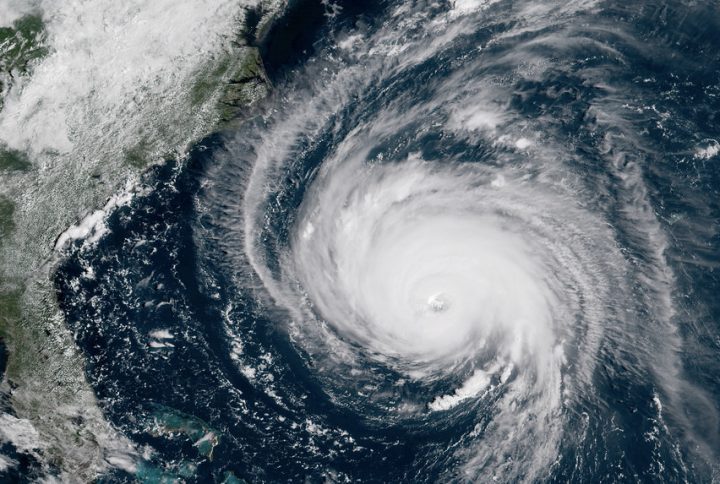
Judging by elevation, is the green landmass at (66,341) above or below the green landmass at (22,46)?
below

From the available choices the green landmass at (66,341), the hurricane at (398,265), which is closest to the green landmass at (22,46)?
the green landmass at (66,341)

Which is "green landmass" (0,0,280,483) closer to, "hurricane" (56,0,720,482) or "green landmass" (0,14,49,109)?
"hurricane" (56,0,720,482)

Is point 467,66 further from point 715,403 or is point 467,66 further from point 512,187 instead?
point 715,403

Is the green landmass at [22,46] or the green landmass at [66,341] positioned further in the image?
the green landmass at [66,341]

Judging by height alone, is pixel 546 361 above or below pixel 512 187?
below

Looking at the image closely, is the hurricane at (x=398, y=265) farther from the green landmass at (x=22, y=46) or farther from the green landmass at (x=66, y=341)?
the green landmass at (x=22, y=46)

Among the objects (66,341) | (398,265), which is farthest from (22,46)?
(398,265)

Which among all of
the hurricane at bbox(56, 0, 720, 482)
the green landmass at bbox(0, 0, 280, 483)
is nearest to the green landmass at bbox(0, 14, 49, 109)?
the green landmass at bbox(0, 0, 280, 483)

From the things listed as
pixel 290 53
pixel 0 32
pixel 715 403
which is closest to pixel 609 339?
pixel 715 403
